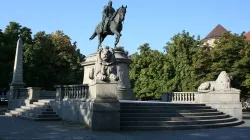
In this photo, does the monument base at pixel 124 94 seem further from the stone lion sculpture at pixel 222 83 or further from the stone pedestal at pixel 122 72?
the stone lion sculpture at pixel 222 83

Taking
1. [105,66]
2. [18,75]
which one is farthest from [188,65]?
[105,66]

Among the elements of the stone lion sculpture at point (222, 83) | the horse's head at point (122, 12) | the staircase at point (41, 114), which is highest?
the horse's head at point (122, 12)

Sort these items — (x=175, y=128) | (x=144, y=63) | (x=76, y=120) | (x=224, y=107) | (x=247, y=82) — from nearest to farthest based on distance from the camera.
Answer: (x=175, y=128)
(x=76, y=120)
(x=224, y=107)
(x=247, y=82)
(x=144, y=63)

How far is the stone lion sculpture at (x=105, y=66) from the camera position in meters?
12.7

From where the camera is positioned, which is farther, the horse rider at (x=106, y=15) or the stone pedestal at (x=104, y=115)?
the horse rider at (x=106, y=15)

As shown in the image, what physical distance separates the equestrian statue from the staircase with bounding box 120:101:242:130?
7.60m

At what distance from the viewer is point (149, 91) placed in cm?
4006

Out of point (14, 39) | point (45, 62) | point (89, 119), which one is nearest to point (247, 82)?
point (89, 119)

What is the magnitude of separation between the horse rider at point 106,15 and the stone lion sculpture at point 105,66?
28.0 ft

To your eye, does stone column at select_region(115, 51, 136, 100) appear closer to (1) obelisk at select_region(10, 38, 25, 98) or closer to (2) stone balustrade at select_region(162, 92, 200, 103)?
(2) stone balustrade at select_region(162, 92, 200, 103)

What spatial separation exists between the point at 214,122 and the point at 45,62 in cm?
3154

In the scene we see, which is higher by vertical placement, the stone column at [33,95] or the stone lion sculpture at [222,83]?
the stone lion sculpture at [222,83]

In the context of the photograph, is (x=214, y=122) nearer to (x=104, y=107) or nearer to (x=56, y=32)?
(x=104, y=107)

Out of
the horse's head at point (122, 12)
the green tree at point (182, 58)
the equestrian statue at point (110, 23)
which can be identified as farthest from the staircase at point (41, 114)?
the green tree at point (182, 58)
